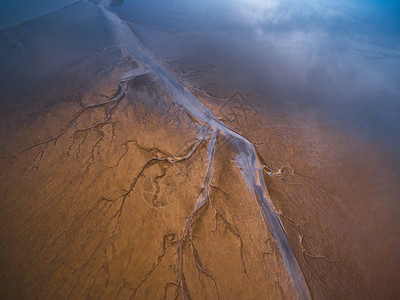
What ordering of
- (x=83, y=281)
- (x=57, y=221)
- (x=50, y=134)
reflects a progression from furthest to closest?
(x=50, y=134), (x=57, y=221), (x=83, y=281)

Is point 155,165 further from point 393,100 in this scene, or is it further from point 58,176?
point 393,100

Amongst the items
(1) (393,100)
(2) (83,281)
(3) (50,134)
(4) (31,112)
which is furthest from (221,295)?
(1) (393,100)

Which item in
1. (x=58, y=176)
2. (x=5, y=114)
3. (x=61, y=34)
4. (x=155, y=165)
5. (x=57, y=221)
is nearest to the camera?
(x=57, y=221)

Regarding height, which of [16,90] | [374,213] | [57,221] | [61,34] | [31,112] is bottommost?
[374,213]

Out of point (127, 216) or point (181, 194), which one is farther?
point (181, 194)

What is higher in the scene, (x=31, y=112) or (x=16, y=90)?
(x=16, y=90)

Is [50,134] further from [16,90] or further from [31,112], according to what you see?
[16,90]

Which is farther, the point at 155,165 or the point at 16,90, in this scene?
the point at 16,90
